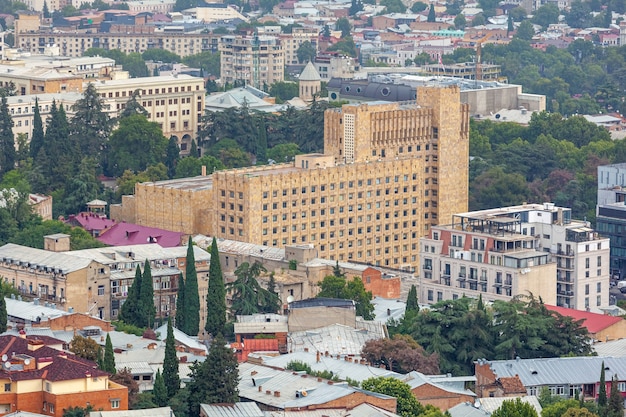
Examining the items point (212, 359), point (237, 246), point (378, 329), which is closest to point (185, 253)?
point (237, 246)

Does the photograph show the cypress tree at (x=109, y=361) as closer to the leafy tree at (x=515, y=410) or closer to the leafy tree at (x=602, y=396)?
the leafy tree at (x=515, y=410)

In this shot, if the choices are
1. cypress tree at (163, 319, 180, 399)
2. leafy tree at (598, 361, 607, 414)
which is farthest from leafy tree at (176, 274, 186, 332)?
leafy tree at (598, 361, 607, 414)

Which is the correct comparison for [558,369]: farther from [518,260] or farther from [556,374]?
[518,260]

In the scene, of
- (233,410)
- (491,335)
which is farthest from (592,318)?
(233,410)

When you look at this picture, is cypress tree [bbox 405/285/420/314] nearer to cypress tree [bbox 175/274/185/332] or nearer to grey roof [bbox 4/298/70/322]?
cypress tree [bbox 175/274/185/332]

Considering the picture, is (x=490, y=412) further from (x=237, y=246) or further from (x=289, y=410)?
(x=237, y=246)

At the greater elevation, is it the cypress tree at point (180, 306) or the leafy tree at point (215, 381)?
the leafy tree at point (215, 381)

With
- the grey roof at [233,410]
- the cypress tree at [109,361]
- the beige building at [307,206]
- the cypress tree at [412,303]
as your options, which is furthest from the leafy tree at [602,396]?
the beige building at [307,206]
